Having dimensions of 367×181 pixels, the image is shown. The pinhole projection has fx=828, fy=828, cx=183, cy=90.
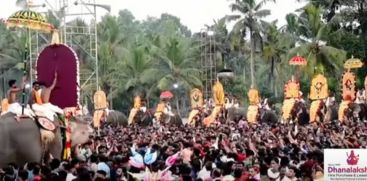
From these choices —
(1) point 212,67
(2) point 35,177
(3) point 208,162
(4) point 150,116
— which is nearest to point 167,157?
(3) point 208,162

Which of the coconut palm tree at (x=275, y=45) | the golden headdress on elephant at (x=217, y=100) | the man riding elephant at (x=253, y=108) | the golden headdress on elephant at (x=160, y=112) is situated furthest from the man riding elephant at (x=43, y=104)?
the coconut palm tree at (x=275, y=45)

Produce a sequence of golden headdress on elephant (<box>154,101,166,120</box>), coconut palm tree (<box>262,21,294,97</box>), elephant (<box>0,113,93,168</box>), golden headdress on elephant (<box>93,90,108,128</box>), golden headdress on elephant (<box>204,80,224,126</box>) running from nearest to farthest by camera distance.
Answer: elephant (<box>0,113,93,168</box>)
golden headdress on elephant (<box>93,90,108,128</box>)
golden headdress on elephant (<box>204,80,224,126</box>)
golden headdress on elephant (<box>154,101,166,120</box>)
coconut palm tree (<box>262,21,294,97</box>)

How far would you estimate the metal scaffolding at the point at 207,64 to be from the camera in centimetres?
4181

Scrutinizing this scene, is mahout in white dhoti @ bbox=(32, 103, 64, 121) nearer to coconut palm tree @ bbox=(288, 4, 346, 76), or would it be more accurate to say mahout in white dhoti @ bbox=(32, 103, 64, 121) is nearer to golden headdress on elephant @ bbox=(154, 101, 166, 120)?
golden headdress on elephant @ bbox=(154, 101, 166, 120)

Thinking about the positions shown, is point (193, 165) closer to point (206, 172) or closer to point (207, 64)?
point (206, 172)

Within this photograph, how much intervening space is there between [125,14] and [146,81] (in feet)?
196

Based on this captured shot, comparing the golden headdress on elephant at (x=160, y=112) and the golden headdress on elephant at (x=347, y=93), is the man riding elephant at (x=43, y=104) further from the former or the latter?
the golden headdress on elephant at (x=160, y=112)

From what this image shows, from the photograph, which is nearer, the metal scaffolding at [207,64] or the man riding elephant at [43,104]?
the man riding elephant at [43,104]

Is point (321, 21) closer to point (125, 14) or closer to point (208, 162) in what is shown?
point (208, 162)

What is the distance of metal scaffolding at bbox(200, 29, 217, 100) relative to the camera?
4181 cm

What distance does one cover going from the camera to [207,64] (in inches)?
1802

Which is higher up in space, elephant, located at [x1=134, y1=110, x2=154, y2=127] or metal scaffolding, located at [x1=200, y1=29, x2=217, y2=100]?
metal scaffolding, located at [x1=200, y1=29, x2=217, y2=100]

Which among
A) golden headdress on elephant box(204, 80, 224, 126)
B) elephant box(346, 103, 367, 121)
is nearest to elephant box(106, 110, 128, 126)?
golden headdress on elephant box(204, 80, 224, 126)

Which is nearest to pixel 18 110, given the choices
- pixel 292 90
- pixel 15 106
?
pixel 15 106
